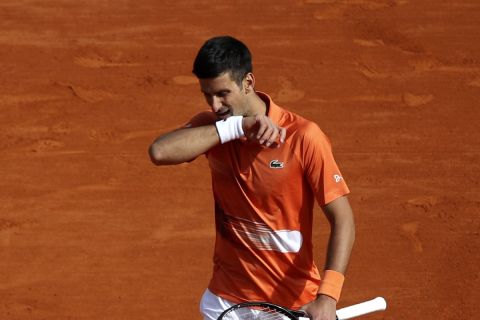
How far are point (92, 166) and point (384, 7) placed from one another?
4188 mm

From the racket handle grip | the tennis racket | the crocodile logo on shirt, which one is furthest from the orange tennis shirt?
the racket handle grip

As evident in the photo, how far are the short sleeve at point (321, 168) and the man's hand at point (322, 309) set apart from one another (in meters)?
0.44

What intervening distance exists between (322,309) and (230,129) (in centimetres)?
89

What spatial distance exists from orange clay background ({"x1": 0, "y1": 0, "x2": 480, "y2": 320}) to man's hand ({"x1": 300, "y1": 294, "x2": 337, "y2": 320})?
3.79 meters

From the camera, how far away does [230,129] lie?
4176 millimetres

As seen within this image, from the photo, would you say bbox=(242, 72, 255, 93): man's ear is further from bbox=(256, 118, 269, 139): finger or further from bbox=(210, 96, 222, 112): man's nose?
bbox=(256, 118, 269, 139): finger

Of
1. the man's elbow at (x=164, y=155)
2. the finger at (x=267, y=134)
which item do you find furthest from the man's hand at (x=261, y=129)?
the man's elbow at (x=164, y=155)

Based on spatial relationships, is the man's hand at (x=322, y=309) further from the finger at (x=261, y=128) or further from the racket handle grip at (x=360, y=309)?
the finger at (x=261, y=128)

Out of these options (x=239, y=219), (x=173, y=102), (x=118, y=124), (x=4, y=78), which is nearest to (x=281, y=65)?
(x=173, y=102)

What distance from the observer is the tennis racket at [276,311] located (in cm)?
416

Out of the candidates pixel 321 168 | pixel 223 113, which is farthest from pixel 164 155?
pixel 321 168

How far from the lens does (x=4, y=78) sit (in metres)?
10.3

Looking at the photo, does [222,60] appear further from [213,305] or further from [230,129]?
[213,305]

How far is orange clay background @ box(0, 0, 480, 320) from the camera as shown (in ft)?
26.2
